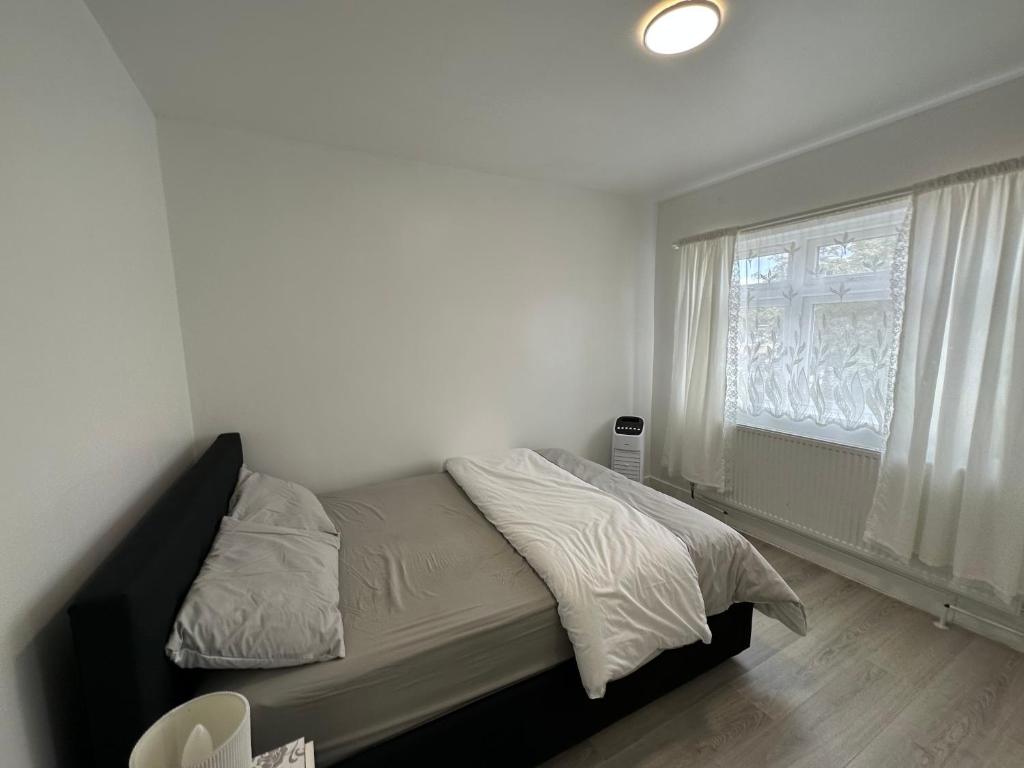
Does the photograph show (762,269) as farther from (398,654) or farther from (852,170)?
(398,654)

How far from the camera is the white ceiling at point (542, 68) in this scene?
4.68ft

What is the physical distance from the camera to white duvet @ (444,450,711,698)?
1388mm

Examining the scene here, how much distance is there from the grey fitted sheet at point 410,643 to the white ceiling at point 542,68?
2042 millimetres

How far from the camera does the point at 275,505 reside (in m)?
1.81

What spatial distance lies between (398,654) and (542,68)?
88.2 inches

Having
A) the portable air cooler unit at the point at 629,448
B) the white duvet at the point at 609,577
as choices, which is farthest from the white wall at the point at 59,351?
the portable air cooler unit at the point at 629,448

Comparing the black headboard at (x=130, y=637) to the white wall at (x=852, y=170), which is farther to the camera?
the white wall at (x=852, y=170)

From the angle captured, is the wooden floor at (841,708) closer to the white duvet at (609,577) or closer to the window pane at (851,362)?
the white duvet at (609,577)

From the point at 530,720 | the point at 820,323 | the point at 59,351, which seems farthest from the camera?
the point at 820,323

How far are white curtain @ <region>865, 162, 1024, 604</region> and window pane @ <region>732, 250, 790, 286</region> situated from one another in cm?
65

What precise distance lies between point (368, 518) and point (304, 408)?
A: 0.83 m

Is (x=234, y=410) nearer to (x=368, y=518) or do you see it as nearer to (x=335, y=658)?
(x=368, y=518)

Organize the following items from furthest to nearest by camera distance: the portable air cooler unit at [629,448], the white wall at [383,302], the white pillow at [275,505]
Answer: the portable air cooler unit at [629,448]
the white wall at [383,302]
the white pillow at [275,505]

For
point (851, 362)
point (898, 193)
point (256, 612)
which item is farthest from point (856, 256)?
point (256, 612)
